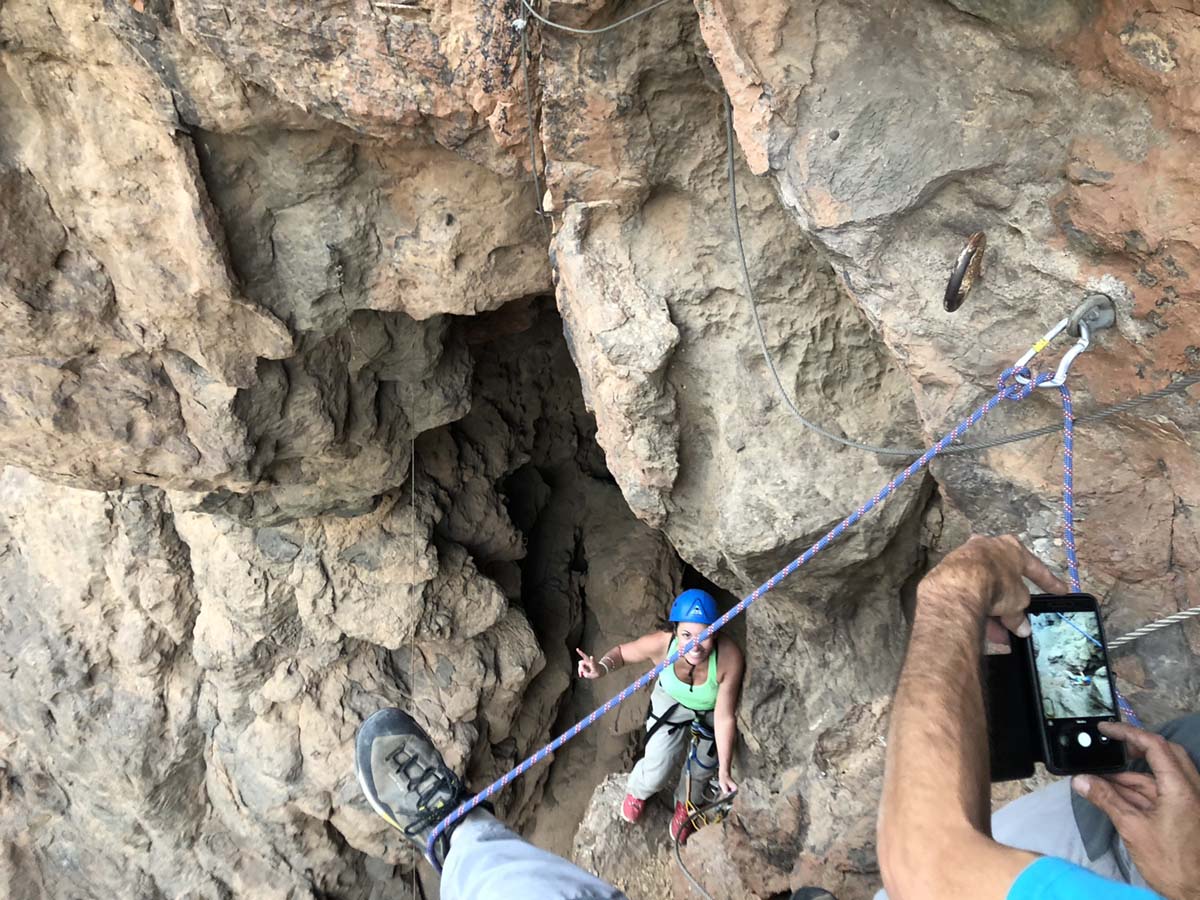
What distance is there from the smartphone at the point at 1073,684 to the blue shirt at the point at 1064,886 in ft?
1.23

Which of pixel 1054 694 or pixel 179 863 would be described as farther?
pixel 179 863

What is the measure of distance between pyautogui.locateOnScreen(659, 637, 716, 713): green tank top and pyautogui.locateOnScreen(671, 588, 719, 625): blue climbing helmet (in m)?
0.13

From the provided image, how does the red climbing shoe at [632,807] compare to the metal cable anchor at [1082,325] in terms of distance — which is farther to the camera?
the red climbing shoe at [632,807]

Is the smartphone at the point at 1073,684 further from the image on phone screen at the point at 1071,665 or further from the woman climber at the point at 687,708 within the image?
the woman climber at the point at 687,708

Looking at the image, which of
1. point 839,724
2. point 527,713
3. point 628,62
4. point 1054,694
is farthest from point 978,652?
point 527,713

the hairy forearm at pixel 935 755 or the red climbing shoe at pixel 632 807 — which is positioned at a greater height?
the hairy forearm at pixel 935 755

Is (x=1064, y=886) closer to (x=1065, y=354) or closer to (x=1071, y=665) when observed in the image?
(x=1071, y=665)

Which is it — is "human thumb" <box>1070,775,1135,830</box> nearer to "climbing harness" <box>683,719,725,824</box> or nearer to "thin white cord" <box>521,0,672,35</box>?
"thin white cord" <box>521,0,672,35</box>

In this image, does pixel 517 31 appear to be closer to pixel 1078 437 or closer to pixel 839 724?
pixel 1078 437

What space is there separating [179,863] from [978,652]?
411 cm

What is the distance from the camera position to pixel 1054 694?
3.52 feet

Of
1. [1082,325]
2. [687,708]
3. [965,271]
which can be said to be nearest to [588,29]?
[965,271]

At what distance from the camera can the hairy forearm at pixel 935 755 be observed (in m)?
0.79

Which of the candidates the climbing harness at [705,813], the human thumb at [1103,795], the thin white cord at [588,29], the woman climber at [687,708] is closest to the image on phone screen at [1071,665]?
the human thumb at [1103,795]
